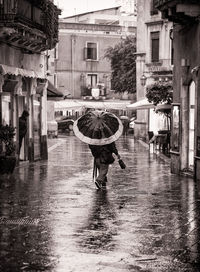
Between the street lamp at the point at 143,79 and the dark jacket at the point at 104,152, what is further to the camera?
the street lamp at the point at 143,79

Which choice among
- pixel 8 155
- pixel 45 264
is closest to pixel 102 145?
pixel 8 155

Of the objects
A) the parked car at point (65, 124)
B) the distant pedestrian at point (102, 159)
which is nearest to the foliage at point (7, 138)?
the distant pedestrian at point (102, 159)

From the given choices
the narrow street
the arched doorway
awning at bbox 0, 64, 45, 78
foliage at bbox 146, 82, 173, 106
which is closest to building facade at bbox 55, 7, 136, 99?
foliage at bbox 146, 82, 173, 106

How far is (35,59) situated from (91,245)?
18.6 m

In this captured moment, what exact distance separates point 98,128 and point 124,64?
45.7 meters

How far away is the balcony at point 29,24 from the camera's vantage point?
2180 cm

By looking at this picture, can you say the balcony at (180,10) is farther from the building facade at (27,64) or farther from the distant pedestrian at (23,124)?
the distant pedestrian at (23,124)

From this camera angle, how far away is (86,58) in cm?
7031

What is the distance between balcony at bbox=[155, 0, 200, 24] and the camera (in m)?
20.0

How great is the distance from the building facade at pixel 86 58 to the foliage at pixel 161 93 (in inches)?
1296

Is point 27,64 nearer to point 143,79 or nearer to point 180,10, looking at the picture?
point 180,10

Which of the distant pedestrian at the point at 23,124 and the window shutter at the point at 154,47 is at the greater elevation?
the window shutter at the point at 154,47

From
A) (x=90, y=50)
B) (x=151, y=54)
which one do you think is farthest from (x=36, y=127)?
(x=90, y=50)

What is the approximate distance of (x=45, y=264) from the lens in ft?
30.0
